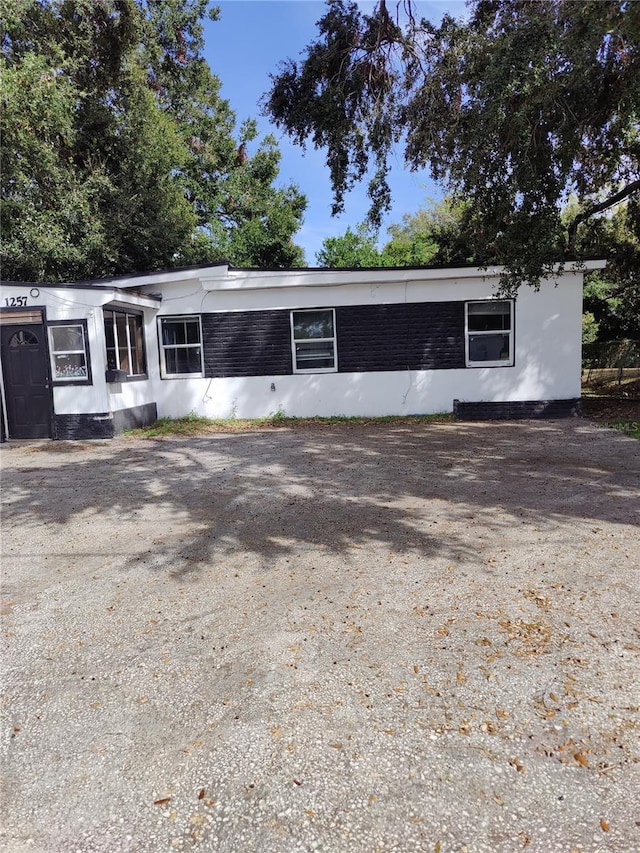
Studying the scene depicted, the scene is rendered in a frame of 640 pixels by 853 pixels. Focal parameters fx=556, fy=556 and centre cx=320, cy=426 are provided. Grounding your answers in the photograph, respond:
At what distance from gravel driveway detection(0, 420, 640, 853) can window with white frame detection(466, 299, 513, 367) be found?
6.38 metres

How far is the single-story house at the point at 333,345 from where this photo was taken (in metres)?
11.4

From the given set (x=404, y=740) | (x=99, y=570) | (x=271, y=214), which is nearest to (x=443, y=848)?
(x=404, y=740)

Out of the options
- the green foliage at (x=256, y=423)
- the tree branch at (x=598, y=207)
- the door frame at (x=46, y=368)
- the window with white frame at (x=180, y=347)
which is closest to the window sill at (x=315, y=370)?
the green foliage at (x=256, y=423)

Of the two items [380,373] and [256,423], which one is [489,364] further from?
[256,423]

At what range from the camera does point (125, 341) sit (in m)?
11.4

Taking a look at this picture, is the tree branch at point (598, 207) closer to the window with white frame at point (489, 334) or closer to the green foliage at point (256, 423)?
the window with white frame at point (489, 334)

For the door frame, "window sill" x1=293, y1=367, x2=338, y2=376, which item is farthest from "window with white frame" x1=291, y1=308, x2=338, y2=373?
the door frame

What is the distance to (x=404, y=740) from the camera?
7.42 ft

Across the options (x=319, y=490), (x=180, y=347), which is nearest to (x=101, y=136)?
(x=180, y=347)

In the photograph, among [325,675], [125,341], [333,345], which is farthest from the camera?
[333,345]

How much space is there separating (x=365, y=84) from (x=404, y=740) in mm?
10991

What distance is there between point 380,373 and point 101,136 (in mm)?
11178

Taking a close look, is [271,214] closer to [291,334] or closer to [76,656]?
[291,334]

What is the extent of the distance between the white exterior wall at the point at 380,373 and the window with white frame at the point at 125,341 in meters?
0.70
